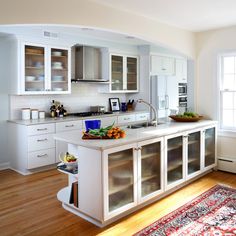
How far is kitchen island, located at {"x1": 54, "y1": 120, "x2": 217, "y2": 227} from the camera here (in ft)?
9.46

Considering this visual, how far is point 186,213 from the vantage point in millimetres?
3256

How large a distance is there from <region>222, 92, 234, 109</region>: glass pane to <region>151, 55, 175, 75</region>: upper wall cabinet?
7.64 ft

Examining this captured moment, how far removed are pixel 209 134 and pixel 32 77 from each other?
3.22 m

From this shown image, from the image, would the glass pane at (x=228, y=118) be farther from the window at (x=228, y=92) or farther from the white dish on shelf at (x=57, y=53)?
the white dish on shelf at (x=57, y=53)

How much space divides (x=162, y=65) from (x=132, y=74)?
85cm

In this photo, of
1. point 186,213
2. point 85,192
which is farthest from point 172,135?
point 85,192

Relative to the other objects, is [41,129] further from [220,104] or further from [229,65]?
[229,65]

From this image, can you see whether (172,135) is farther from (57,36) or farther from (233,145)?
(57,36)

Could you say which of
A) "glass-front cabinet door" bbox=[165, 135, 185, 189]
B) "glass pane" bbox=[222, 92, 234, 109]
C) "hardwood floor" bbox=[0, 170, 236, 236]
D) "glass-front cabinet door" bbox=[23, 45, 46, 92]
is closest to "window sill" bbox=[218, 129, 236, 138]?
"glass pane" bbox=[222, 92, 234, 109]

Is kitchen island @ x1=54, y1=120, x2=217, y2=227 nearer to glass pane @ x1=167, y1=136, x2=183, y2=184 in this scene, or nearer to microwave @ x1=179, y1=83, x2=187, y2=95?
glass pane @ x1=167, y1=136, x2=183, y2=184

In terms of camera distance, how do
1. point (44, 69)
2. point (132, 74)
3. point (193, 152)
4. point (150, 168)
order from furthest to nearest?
point (132, 74)
point (44, 69)
point (193, 152)
point (150, 168)

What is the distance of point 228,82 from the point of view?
4812mm

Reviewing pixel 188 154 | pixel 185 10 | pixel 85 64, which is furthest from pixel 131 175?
pixel 85 64

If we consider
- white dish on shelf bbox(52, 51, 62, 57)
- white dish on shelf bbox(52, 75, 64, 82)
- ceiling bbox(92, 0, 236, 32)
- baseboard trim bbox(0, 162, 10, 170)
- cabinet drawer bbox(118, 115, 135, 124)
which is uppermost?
ceiling bbox(92, 0, 236, 32)
